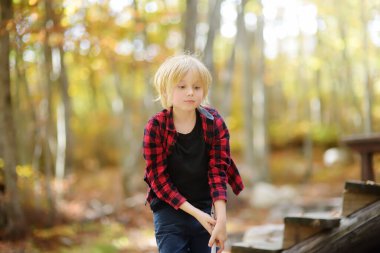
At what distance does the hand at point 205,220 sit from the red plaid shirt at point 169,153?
4.1 inches

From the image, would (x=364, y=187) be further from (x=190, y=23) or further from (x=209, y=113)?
(x=190, y=23)

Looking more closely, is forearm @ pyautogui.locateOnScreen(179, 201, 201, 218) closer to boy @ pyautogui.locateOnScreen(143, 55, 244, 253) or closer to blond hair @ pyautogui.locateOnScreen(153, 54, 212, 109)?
boy @ pyautogui.locateOnScreen(143, 55, 244, 253)

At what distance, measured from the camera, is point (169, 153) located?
8.10 ft

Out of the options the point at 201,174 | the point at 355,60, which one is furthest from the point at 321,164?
the point at 201,174

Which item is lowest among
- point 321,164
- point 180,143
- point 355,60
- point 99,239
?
point 99,239

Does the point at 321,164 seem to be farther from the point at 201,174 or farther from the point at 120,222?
the point at 201,174

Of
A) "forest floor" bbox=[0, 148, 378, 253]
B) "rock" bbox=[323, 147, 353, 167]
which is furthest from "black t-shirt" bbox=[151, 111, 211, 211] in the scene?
"rock" bbox=[323, 147, 353, 167]

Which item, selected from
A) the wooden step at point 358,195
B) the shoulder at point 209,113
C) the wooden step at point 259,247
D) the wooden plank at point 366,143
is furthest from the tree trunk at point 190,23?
the shoulder at point 209,113

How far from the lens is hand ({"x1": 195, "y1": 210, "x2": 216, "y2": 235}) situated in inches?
91.8

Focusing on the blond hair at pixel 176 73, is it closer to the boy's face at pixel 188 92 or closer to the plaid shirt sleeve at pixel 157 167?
the boy's face at pixel 188 92

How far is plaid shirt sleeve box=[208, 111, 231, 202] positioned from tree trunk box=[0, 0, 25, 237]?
4.11 metres

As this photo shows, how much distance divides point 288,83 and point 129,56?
41.6ft

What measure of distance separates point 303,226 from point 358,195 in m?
0.52

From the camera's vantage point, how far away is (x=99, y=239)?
7.07m
